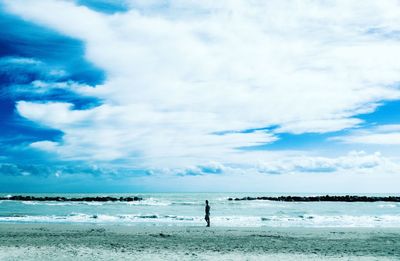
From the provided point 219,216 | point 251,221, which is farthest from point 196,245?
point 219,216

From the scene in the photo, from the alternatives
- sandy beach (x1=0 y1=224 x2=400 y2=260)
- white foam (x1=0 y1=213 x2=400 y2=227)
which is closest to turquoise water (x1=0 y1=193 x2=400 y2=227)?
white foam (x1=0 y1=213 x2=400 y2=227)

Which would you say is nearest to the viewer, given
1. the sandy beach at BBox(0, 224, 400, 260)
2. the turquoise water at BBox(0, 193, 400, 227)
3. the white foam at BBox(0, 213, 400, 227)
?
the sandy beach at BBox(0, 224, 400, 260)

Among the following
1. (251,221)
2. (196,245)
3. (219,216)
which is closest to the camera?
(196,245)

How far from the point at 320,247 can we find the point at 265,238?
3.38 m

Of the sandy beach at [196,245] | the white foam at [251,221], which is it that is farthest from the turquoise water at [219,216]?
the sandy beach at [196,245]

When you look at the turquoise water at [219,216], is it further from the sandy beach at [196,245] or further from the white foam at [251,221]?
the sandy beach at [196,245]

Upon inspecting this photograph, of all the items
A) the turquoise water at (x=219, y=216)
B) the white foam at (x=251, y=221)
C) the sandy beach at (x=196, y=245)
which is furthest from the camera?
the turquoise water at (x=219, y=216)

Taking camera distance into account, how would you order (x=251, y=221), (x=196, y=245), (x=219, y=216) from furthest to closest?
(x=219, y=216), (x=251, y=221), (x=196, y=245)

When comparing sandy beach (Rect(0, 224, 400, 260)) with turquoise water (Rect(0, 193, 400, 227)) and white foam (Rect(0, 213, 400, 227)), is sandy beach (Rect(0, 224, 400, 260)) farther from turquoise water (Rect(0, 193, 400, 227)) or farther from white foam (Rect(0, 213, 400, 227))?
turquoise water (Rect(0, 193, 400, 227))

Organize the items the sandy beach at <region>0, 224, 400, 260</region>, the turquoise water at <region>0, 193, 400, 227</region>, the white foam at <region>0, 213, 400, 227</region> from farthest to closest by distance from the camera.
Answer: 1. the turquoise water at <region>0, 193, 400, 227</region>
2. the white foam at <region>0, 213, 400, 227</region>
3. the sandy beach at <region>0, 224, 400, 260</region>

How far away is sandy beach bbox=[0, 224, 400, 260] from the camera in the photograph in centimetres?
1355

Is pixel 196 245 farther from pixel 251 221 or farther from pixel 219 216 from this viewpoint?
pixel 219 216

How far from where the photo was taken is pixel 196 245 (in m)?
16.3

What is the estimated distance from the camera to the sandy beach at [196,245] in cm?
1355
